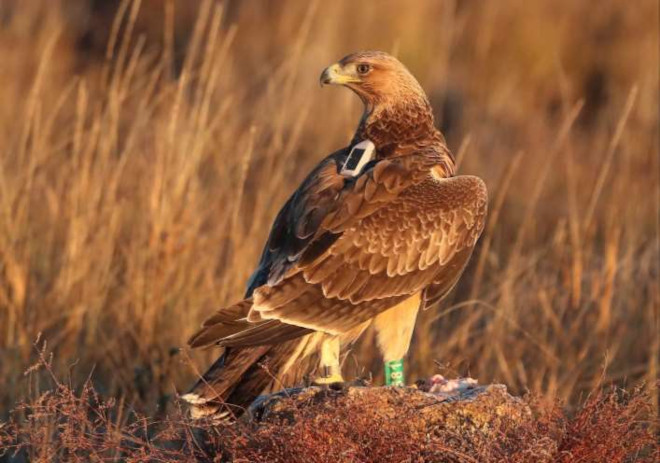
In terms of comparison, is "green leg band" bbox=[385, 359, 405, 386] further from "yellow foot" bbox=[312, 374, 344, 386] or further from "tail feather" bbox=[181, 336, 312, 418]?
"tail feather" bbox=[181, 336, 312, 418]

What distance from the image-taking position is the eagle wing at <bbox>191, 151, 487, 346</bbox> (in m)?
4.99

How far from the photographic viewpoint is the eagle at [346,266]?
490 cm

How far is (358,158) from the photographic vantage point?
211 inches

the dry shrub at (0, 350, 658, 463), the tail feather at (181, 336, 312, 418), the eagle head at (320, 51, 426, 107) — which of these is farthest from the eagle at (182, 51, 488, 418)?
the dry shrub at (0, 350, 658, 463)

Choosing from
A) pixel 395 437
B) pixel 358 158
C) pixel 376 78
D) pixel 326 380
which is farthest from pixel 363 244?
pixel 395 437

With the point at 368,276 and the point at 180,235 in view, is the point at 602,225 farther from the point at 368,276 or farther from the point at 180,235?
the point at 368,276

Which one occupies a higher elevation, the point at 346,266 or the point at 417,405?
the point at 346,266

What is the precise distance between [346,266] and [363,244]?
4.4 inches

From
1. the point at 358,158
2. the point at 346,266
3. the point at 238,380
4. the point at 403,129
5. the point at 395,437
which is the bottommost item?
the point at 238,380

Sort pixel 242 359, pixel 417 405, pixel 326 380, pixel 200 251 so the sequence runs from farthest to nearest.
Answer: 1. pixel 200 251
2. pixel 242 359
3. pixel 326 380
4. pixel 417 405

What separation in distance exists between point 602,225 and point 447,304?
234 cm

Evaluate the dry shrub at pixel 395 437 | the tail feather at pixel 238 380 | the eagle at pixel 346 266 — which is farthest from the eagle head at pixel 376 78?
the dry shrub at pixel 395 437

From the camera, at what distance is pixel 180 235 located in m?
6.78

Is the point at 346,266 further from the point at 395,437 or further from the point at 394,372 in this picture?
the point at 395,437
